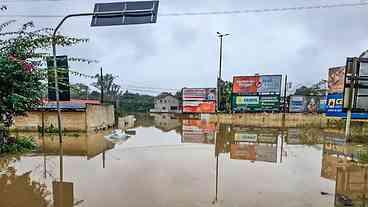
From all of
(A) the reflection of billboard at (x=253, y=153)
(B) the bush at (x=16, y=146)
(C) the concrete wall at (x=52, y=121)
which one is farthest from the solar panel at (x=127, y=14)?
(C) the concrete wall at (x=52, y=121)

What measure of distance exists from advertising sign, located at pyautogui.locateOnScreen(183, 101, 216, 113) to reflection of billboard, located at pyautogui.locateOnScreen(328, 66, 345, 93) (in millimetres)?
13858

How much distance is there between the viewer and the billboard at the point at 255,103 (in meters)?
27.3

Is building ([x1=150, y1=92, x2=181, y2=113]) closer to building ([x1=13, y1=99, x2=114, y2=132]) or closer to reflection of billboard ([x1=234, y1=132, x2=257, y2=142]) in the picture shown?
building ([x1=13, y1=99, x2=114, y2=132])

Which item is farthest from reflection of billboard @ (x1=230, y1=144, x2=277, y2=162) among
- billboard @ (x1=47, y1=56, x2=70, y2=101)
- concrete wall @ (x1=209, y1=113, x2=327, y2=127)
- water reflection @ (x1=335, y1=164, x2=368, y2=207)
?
concrete wall @ (x1=209, y1=113, x2=327, y2=127)

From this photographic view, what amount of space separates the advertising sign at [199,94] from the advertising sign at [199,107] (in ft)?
1.55

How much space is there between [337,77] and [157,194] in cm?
1900

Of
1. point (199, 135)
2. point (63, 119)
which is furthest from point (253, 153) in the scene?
point (63, 119)

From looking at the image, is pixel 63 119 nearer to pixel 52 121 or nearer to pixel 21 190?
pixel 52 121

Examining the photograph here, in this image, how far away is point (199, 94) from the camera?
3306 cm

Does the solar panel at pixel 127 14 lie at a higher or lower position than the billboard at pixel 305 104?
higher

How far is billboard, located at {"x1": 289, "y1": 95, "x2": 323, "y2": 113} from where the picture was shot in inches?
1147

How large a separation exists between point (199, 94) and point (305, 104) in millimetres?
11675

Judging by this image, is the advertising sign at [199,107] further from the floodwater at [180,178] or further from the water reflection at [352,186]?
the water reflection at [352,186]

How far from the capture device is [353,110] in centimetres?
1260
